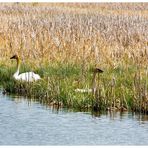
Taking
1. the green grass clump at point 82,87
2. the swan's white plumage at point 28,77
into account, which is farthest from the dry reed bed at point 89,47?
the swan's white plumage at point 28,77

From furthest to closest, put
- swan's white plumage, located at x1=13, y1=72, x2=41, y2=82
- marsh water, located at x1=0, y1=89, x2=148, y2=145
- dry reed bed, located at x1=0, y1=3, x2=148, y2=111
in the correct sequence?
swan's white plumage, located at x1=13, y1=72, x2=41, y2=82
dry reed bed, located at x1=0, y1=3, x2=148, y2=111
marsh water, located at x1=0, y1=89, x2=148, y2=145

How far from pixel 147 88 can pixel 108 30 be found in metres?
6.83

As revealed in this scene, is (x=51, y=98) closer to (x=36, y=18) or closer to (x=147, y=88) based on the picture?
(x=147, y=88)

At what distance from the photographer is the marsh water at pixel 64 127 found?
12.2m

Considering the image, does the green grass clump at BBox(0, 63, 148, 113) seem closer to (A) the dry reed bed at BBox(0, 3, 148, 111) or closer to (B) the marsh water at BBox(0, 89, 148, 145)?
(A) the dry reed bed at BBox(0, 3, 148, 111)

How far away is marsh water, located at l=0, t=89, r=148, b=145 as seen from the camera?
1216 centimetres

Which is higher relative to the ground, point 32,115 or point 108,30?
point 108,30

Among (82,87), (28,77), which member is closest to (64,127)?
(82,87)

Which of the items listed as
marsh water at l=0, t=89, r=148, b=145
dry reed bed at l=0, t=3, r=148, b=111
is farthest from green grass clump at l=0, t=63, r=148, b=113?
marsh water at l=0, t=89, r=148, b=145

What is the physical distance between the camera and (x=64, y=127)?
13.2 meters

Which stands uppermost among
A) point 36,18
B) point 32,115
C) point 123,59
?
point 36,18

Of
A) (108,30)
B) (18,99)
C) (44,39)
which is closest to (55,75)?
(18,99)

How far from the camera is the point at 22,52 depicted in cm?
1856

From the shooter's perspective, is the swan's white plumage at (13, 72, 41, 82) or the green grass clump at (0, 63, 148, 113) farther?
the swan's white plumage at (13, 72, 41, 82)
